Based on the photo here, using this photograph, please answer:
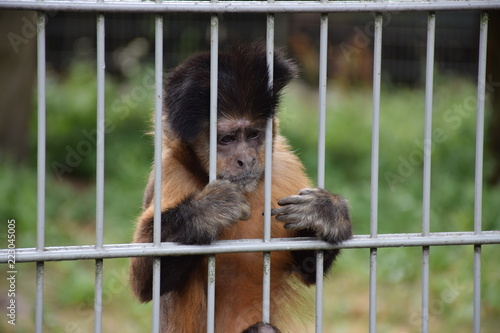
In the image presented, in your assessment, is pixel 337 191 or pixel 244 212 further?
pixel 337 191

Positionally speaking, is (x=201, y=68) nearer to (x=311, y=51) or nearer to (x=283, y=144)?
(x=283, y=144)

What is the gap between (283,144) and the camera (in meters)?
4.84

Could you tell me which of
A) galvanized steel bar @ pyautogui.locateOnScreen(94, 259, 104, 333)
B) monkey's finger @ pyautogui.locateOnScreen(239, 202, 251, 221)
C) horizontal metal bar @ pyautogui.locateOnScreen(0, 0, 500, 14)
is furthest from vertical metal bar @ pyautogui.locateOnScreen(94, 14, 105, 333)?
monkey's finger @ pyautogui.locateOnScreen(239, 202, 251, 221)

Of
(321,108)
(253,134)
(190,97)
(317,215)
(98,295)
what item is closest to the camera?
(98,295)

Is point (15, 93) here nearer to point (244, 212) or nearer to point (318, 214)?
point (244, 212)

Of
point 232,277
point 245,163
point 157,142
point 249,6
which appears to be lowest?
point 232,277

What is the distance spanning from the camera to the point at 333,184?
9.75 metres

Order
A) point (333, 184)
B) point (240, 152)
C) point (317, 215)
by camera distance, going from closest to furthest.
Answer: point (317, 215)
point (240, 152)
point (333, 184)

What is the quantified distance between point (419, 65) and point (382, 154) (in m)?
4.51

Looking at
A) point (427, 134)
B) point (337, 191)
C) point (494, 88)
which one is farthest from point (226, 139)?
point (494, 88)

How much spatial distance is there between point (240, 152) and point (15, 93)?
6572 mm

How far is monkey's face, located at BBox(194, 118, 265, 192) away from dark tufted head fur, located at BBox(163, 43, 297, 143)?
59mm

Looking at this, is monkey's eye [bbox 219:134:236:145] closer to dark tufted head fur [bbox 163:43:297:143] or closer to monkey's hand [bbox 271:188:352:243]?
dark tufted head fur [bbox 163:43:297:143]

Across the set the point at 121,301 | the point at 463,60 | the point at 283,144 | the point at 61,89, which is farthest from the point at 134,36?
the point at 283,144
